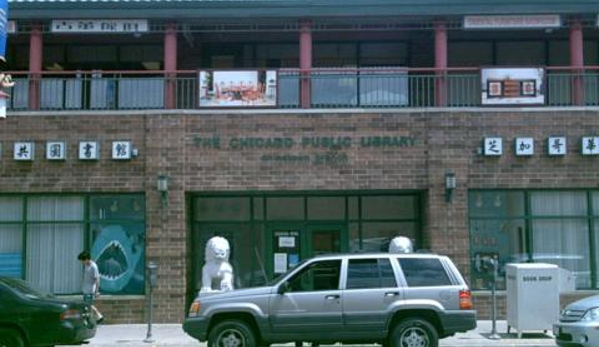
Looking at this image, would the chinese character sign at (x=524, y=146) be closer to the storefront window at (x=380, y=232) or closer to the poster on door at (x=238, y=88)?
the storefront window at (x=380, y=232)

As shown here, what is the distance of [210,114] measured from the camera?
18234 millimetres

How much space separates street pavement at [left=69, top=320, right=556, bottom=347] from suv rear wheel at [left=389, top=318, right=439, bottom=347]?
6.87 ft

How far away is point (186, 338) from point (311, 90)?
21.9 ft

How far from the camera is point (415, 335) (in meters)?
12.5

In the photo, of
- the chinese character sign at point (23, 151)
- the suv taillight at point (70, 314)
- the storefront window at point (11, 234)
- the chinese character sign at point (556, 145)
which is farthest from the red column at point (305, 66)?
the suv taillight at point (70, 314)

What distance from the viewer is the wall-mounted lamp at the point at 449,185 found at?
17812mm

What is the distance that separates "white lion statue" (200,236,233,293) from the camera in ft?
49.8

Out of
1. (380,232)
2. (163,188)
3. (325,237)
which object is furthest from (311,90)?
(163,188)

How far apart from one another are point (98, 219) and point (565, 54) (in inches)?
497

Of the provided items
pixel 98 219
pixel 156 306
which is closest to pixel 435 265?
pixel 156 306

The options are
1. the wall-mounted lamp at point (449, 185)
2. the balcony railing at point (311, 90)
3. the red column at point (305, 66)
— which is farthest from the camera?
the balcony railing at point (311, 90)

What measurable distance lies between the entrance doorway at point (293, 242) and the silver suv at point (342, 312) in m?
6.30

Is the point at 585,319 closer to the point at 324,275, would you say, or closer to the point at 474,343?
the point at 474,343

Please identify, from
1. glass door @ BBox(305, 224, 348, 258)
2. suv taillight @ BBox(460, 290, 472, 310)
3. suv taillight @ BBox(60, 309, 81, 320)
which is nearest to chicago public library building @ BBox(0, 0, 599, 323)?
glass door @ BBox(305, 224, 348, 258)
